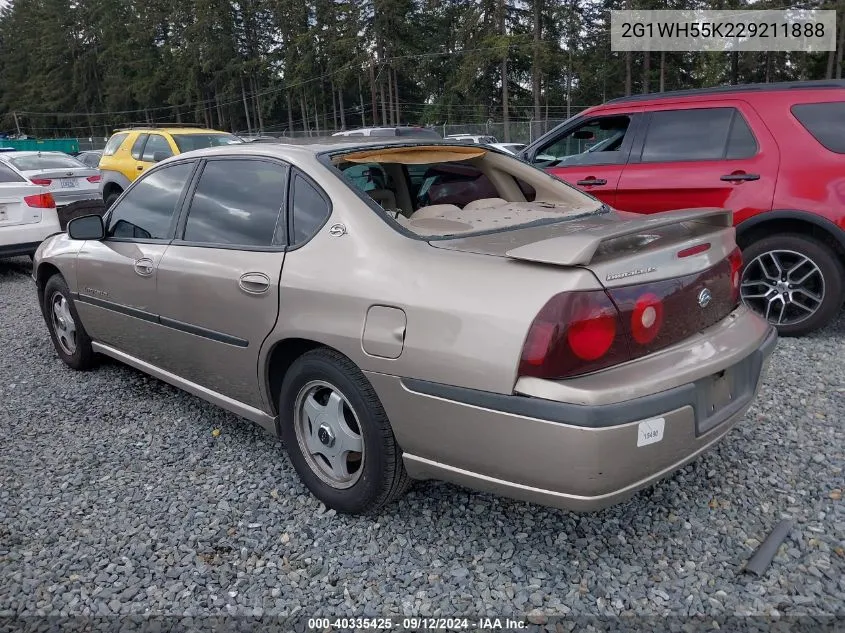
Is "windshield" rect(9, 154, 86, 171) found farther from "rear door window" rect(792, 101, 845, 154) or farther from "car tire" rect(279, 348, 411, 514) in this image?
"rear door window" rect(792, 101, 845, 154)

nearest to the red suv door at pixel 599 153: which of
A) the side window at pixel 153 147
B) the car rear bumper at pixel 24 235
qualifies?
the car rear bumper at pixel 24 235

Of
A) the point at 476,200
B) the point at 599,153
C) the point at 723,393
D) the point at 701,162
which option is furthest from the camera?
the point at 599,153

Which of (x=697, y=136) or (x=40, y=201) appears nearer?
(x=697, y=136)

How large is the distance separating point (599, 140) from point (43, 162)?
9663mm

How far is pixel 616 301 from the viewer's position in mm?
2158

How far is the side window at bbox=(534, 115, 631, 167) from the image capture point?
5.59 meters

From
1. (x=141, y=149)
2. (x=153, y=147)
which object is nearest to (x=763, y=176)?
(x=153, y=147)

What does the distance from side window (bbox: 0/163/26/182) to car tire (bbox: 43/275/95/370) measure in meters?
4.70

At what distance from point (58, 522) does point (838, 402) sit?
4.02 m

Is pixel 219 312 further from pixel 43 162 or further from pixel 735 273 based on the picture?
pixel 43 162

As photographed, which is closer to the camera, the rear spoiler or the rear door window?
the rear spoiler

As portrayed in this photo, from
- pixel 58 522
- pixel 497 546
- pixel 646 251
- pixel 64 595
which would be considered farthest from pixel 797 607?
pixel 58 522

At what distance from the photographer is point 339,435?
2.71 meters

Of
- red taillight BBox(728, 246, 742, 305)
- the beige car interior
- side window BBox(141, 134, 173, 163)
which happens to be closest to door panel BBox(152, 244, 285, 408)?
the beige car interior
